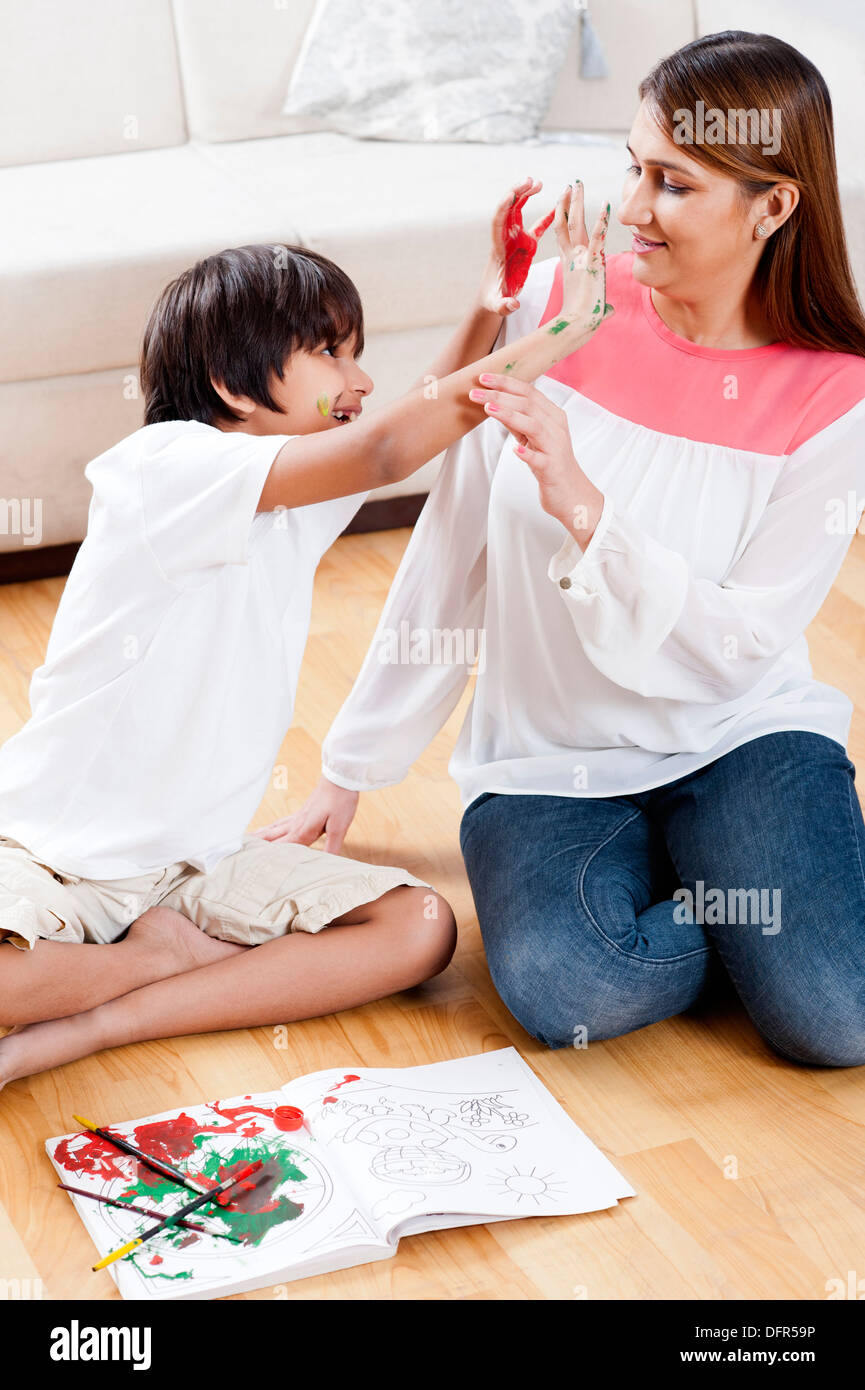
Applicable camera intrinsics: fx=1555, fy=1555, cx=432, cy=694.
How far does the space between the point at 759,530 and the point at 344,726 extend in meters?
0.50

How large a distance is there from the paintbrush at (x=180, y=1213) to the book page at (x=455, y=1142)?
3.0 inches

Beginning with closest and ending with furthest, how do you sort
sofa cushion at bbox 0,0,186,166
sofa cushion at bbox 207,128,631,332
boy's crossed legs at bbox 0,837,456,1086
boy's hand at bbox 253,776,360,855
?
boy's crossed legs at bbox 0,837,456,1086, boy's hand at bbox 253,776,360,855, sofa cushion at bbox 207,128,631,332, sofa cushion at bbox 0,0,186,166

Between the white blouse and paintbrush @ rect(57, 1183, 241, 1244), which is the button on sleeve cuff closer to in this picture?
the white blouse

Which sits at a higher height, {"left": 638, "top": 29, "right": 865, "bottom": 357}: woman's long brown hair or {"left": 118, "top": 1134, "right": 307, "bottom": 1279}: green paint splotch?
{"left": 638, "top": 29, "right": 865, "bottom": 357}: woman's long brown hair

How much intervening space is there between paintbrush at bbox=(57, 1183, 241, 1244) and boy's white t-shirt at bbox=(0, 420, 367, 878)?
0.94 feet

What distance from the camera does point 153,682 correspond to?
1409mm

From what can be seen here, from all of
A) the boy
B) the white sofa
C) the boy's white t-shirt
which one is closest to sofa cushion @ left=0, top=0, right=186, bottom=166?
the white sofa

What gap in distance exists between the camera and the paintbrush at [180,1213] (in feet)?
3.91

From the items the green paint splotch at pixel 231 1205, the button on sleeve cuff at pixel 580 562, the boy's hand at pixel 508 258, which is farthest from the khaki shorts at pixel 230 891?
the boy's hand at pixel 508 258

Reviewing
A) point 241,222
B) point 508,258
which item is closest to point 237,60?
point 241,222

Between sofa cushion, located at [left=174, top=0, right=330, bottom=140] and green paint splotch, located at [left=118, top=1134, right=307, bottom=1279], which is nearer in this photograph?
green paint splotch, located at [left=118, top=1134, right=307, bottom=1279]

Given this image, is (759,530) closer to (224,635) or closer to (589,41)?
(224,635)

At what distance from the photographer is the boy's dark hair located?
1.42m
